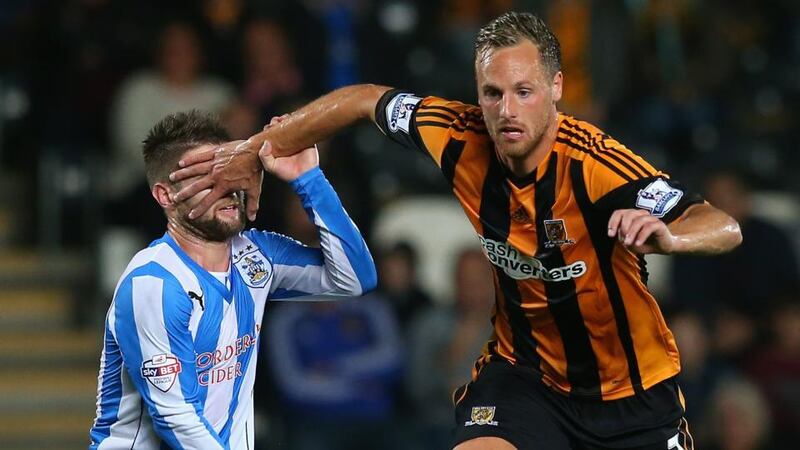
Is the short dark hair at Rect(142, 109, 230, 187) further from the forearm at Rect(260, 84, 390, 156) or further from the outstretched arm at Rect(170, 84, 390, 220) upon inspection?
the forearm at Rect(260, 84, 390, 156)

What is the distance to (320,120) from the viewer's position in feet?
17.2

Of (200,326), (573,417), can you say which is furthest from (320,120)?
(573,417)

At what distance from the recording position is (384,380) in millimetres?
8641

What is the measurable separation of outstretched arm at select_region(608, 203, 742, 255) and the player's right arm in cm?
144

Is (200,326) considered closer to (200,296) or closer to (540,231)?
(200,296)

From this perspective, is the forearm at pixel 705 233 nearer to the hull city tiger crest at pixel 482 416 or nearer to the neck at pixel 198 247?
the hull city tiger crest at pixel 482 416

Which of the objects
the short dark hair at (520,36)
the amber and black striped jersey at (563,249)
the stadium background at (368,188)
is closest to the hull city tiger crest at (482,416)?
the amber and black striped jersey at (563,249)

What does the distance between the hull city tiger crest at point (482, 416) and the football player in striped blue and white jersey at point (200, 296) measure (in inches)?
23.4

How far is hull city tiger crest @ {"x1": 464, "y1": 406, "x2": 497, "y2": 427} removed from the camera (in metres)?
5.13

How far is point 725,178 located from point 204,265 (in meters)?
5.13

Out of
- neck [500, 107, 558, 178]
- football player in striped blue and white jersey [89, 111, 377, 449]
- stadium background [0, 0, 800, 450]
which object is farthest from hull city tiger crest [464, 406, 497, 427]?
stadium background [0, 0, 800, 450]

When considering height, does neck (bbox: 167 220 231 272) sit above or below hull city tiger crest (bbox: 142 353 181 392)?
above

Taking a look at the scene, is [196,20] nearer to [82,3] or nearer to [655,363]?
[82,3]

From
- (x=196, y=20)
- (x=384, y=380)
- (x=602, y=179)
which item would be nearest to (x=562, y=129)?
(x=602, y=179)
